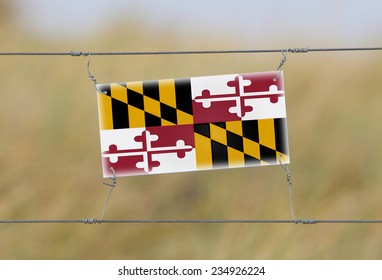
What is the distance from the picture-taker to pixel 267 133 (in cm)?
204

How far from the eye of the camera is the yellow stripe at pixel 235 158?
6.75ft

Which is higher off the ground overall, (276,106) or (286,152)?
(276,106)

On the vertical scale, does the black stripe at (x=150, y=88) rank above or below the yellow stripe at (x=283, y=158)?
above

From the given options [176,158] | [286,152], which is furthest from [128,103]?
[286,152]

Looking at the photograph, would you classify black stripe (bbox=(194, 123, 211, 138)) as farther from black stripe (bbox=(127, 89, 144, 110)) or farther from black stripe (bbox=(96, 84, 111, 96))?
black stripe (bbox=(96, 84, 111, 96))

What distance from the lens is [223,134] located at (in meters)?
2.06

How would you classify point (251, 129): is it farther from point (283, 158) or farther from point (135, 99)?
point (135, 99)

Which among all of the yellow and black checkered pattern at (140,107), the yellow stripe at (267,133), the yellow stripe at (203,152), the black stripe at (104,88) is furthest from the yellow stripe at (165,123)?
the yellow stripe at (267,133)

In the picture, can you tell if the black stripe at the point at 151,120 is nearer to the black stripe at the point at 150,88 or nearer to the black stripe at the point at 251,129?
the black stripe at the point at 150,88

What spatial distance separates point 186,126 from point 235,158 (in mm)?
206

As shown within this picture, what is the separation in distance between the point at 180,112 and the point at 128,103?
7.3 inches

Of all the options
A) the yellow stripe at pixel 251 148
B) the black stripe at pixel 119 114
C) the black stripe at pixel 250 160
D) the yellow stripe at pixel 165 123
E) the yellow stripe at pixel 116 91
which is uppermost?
the yellow stripe at pixel 116 91

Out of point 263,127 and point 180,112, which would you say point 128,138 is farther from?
point 263,127

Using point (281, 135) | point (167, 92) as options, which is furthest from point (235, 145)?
point (167, 92)
